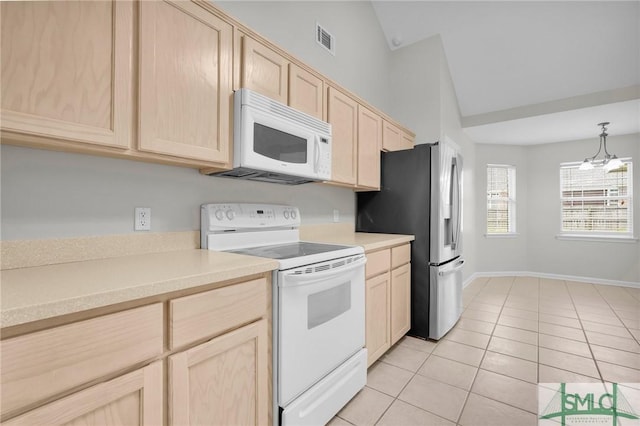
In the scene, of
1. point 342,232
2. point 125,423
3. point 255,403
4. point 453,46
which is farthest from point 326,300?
point 453,46

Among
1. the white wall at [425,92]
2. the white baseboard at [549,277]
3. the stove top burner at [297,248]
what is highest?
the white wall at [425,92]

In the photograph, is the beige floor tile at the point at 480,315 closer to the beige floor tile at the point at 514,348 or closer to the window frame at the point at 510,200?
the beige floor tile at the point at 514,348

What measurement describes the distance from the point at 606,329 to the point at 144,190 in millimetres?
4233

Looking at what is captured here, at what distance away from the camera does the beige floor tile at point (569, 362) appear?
2.20 m

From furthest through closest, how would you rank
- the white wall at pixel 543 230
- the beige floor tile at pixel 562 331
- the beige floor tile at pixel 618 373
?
the white wall at pixel 543 230 < the beige floor tile at pixel 562 331 < the beige floor tile at pixel 618 373

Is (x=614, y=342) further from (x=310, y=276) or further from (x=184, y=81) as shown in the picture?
(x=184, y=81)

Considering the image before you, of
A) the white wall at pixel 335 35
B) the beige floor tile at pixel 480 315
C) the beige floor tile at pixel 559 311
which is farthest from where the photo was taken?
the beige floor tile at pixel 559 311

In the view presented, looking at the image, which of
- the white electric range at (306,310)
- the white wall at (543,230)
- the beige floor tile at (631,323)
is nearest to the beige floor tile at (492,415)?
the white electric range at (306,310)

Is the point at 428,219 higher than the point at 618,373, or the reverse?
the point at 428,219

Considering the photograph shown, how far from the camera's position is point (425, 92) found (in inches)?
149

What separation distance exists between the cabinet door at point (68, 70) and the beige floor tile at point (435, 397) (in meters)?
2.10

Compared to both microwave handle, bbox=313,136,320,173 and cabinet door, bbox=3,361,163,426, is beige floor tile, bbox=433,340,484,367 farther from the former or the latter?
cabinet door, bbox=3,361,163,426

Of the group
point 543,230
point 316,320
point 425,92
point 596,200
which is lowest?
point 316,320

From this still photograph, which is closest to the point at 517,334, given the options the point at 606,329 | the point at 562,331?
the point at 562,331
